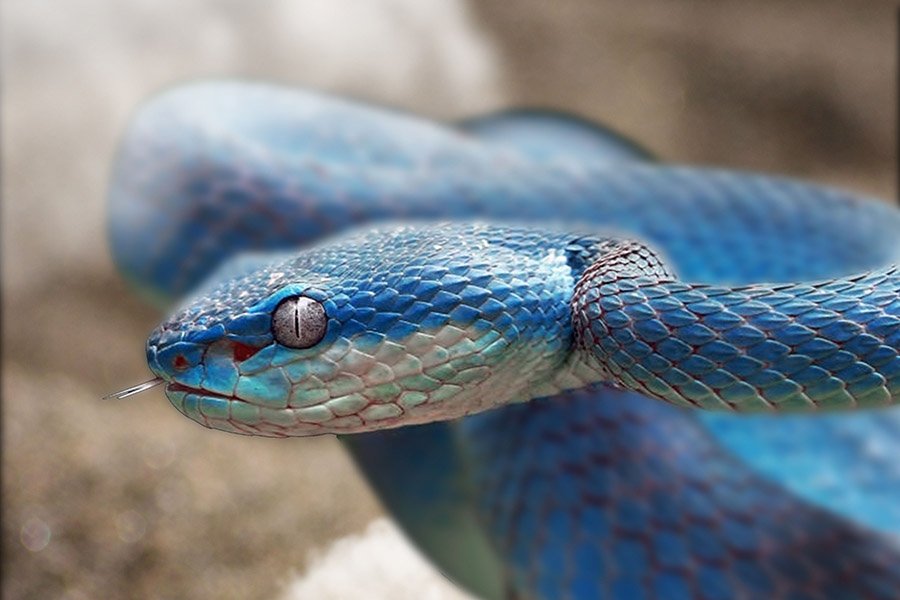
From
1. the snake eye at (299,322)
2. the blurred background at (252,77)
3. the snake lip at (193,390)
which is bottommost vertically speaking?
the blurred background at (252,77)

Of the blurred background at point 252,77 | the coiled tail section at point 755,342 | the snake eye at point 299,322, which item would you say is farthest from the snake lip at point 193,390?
the blurred background at point 252,77

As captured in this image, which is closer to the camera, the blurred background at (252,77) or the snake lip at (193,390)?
the snake lip at (193,390)

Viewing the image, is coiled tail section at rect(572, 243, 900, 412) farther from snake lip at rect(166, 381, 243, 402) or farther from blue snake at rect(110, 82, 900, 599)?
snake lip at rect(166, 381, 243, 402)

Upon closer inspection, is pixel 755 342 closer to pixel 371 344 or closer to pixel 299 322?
pixel 371 344

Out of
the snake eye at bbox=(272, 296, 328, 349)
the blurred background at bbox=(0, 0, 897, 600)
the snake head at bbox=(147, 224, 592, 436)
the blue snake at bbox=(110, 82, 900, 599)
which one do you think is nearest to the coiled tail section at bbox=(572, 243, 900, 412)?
the blue snake at bbox=(110, 82, 900, 599)

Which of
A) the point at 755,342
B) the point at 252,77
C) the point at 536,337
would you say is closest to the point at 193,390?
the point at 536,337

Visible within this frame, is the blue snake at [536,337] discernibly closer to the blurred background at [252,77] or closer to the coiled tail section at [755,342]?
the coiled tail section at [755,342]

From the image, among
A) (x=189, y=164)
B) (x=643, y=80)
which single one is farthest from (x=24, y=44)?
(x=643, y=80)
